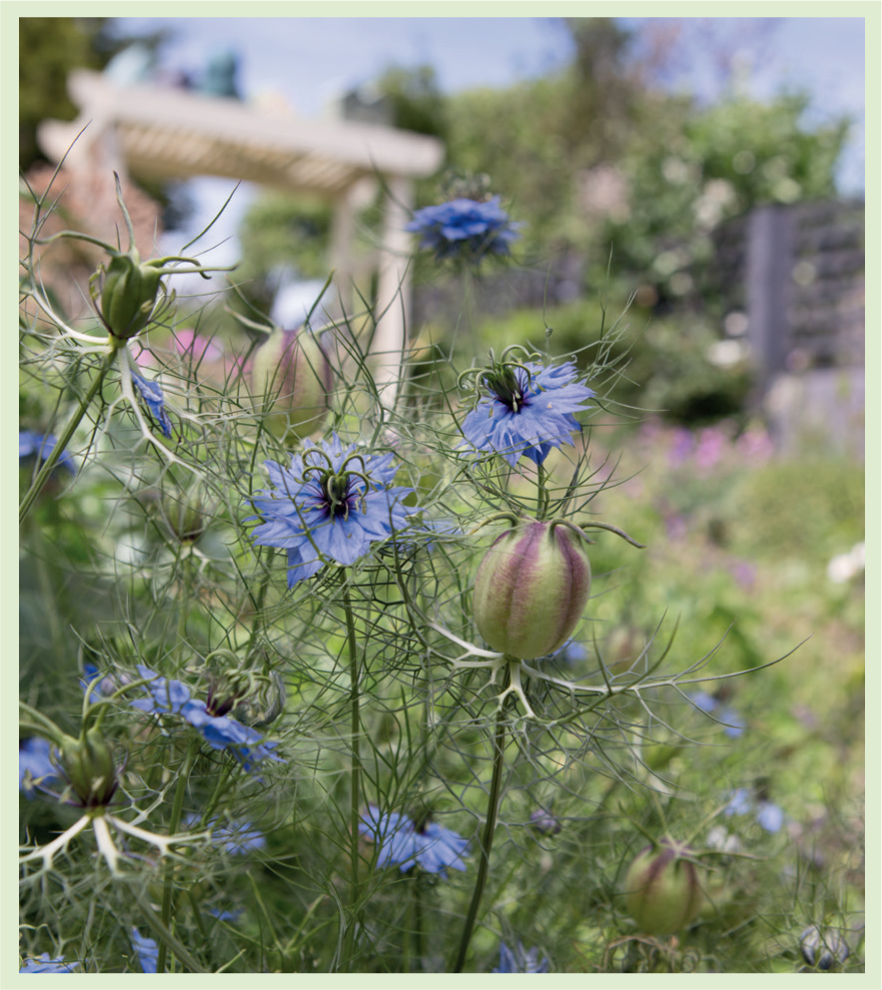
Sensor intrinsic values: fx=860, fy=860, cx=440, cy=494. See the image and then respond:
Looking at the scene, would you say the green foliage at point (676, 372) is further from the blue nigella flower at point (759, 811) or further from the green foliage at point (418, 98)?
the blue nigella flower at point (759, 811)

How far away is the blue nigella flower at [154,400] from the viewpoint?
14.2 inches

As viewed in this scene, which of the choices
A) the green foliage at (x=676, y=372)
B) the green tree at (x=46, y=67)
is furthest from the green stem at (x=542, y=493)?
the green tree at (x=46, y=67)

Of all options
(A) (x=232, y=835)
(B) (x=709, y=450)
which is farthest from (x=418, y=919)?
(B) (x=709, y=450)

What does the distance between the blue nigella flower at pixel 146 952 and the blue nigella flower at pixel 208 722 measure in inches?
5.1

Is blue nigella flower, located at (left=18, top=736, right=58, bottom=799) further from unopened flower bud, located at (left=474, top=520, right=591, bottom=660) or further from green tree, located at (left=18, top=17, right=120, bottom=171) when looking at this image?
green tree, located at (left=18, top=17, right=120, bottom=171)

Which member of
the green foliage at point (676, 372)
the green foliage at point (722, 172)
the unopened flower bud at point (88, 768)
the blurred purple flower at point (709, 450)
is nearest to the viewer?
the unopened flower bud at point (88, 768)

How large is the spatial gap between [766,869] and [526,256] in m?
0.56

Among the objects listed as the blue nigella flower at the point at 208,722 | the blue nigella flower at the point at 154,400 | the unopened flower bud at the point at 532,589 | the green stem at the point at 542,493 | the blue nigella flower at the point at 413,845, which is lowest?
the blue nigella flower at the point at 413,845

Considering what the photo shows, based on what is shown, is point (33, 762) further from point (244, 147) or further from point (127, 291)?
point (244, 147)

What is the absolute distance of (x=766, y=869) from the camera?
2.18 feet

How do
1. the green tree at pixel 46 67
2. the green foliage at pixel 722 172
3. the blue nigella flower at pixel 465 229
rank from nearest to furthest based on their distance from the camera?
the blue nigella flower at pixel 465 229 → the green foliage at pixel 722 172 → the green tree at pixel 46 67

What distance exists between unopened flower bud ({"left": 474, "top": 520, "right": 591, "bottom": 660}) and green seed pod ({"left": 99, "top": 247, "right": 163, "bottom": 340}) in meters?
0.18

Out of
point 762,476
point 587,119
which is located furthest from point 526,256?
point 587,119

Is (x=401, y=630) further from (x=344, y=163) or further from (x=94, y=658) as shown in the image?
(x=344, y=163)
